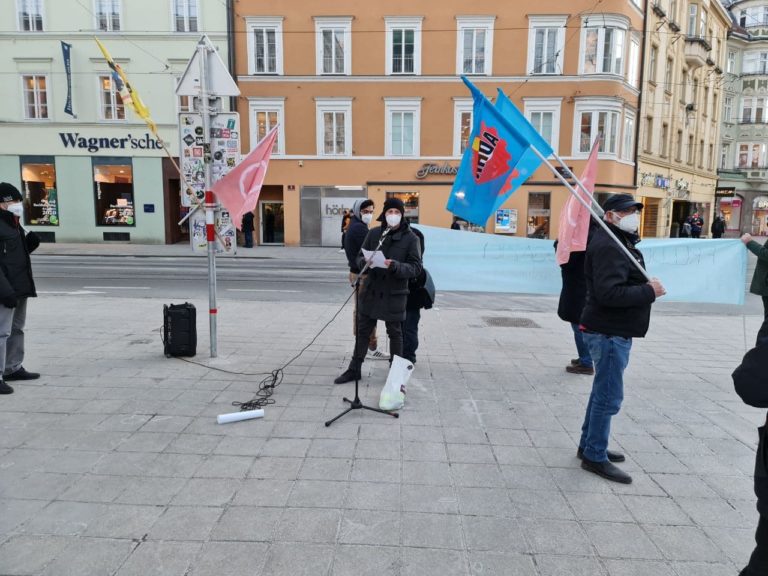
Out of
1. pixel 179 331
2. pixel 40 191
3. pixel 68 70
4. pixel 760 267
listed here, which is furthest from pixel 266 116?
pixel 760 267

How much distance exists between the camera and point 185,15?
81.7 feet

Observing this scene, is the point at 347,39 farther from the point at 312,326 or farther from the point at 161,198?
the point at 312,326

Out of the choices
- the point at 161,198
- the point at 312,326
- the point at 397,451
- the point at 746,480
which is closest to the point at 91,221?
the point at 161,198

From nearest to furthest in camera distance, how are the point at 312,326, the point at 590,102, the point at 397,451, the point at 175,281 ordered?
the point at 397,451 → the point at 312,326 → the point at 175,281 → the point at 590,102

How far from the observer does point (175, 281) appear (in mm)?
14094

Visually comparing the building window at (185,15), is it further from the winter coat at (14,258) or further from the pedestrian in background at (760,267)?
the pedestrian in background at (760,267)

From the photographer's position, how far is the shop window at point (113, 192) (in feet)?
83.4

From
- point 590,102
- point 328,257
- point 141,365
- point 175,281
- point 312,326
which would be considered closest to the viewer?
point 141,365

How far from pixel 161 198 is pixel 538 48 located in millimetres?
18926

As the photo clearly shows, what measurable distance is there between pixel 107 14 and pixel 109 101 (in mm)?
3920

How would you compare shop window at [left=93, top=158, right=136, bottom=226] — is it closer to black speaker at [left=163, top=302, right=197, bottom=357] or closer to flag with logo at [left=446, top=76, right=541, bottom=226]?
black speaker at [left=163, top=302, right=197, bottom=357]

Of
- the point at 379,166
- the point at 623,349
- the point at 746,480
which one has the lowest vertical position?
the point at 746,480

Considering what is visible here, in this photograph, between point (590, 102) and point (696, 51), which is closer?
point (590, 102)

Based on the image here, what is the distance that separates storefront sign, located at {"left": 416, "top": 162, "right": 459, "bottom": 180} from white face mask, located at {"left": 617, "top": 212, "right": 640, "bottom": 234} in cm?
2214
